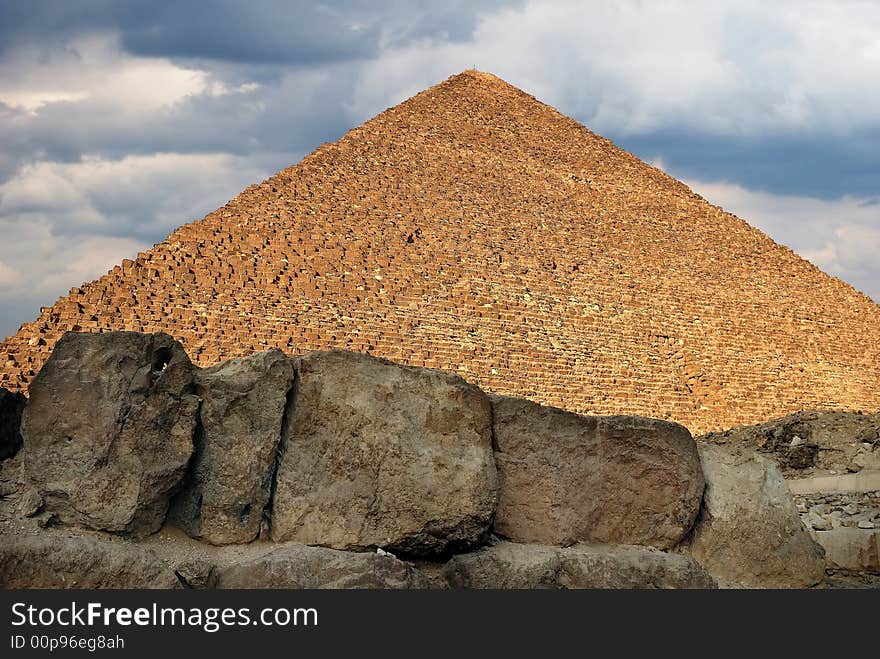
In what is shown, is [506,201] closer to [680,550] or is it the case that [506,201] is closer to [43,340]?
[43,340]

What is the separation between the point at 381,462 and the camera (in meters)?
4.27

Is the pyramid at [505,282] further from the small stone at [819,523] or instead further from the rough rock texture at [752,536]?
the rough rock texture at [752,536]

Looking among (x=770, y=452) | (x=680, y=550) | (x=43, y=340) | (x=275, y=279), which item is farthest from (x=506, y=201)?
(x=680, y=550)

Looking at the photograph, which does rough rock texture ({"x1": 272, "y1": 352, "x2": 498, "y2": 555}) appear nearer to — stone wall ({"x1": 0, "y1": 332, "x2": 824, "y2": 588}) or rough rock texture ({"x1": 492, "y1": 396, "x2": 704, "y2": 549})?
stone wall ({"x1": 0, "y1": 332, "x2": 824, "y2": 588})

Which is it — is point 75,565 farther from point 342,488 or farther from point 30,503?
point 342,488

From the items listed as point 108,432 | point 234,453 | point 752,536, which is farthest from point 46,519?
point 752,536

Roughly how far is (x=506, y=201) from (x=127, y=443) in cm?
5123

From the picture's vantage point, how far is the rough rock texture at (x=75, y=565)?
12.1ft

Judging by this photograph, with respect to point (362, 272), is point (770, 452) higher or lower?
lower

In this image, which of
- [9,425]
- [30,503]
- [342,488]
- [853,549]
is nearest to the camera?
[30,503]

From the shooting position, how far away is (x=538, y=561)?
14.1 feet

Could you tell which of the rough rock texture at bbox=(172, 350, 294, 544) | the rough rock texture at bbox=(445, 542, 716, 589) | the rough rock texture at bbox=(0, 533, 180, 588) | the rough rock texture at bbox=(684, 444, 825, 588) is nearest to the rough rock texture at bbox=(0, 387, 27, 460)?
the rough rock texture at bbox=(0, 533, 180, 588)

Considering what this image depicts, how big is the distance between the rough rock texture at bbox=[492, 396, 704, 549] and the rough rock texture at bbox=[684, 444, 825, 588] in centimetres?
10

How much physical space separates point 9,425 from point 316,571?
3.85 ft
